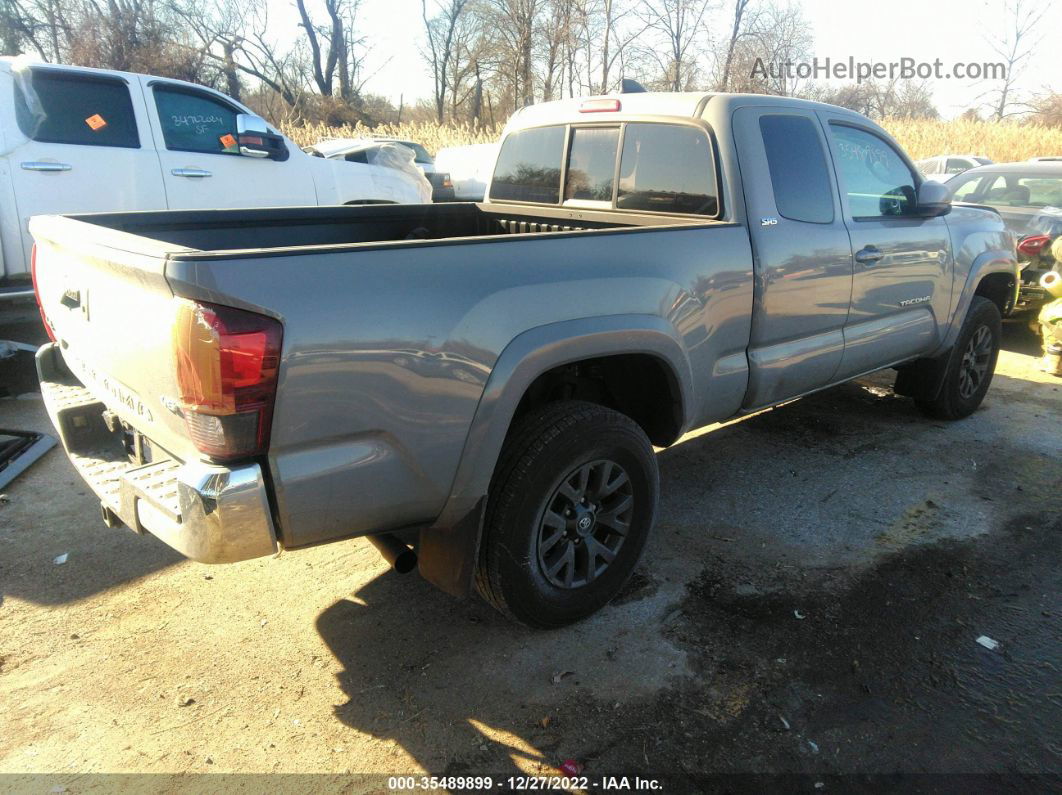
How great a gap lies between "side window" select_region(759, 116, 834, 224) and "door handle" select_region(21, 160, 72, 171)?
525 centimetres

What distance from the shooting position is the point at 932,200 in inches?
174

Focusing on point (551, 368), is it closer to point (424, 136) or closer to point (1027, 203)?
point (1027, 203)

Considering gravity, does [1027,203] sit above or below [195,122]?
below

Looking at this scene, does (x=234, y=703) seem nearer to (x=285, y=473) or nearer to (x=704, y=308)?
(x=285, y=473)

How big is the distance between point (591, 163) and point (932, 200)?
1.97 meters

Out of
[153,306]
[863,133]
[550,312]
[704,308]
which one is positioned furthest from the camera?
[863,133]

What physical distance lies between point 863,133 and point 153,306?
3868 millimetres

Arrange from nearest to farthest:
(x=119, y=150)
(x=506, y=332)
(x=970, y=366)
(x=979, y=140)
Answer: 1. (x=506, y=332)
2. (x=970, y=366)
3. (x=119, y=150)
4. (x=979, y=140)

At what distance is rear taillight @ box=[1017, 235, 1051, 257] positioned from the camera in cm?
749

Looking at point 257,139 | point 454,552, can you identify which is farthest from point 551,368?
point 257,139

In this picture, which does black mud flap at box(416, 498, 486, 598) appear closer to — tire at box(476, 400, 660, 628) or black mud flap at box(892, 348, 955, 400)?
tire at box(476, 400, 660, 628)

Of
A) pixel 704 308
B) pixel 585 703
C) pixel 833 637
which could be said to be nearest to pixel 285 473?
pixel 585 703

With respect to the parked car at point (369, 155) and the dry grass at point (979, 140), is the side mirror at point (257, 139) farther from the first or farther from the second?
the dry grass at point (979, 140)

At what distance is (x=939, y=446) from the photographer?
198 inches
